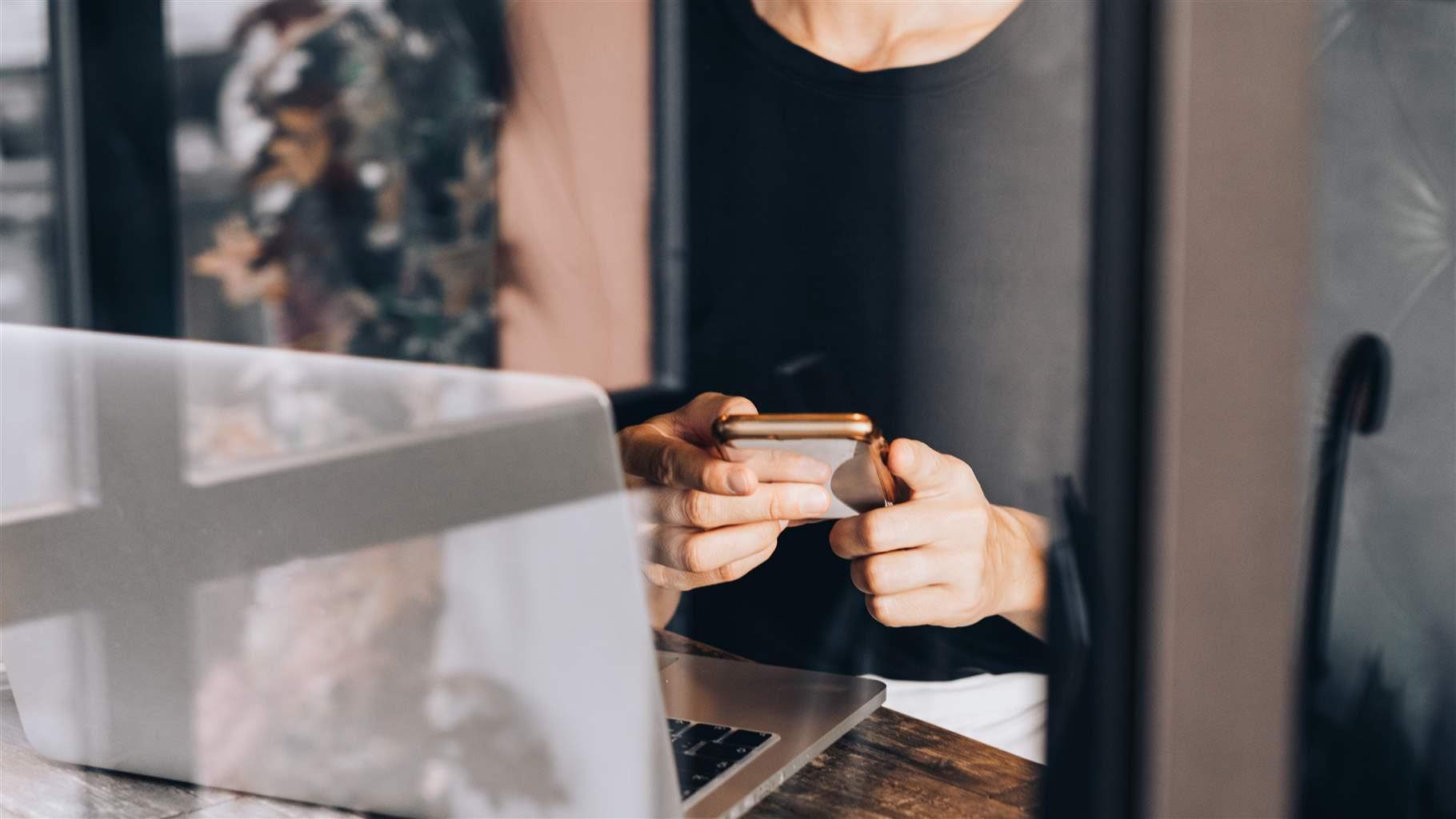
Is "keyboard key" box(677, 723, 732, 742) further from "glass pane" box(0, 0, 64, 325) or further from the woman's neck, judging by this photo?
"glass pane" box(0, 0, 64, 325)

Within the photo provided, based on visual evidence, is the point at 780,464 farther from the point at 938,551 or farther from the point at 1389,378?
the point at 1389,378

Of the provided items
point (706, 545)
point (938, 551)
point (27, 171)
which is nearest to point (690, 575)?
point (706, 545)

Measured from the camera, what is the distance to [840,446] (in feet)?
1.68

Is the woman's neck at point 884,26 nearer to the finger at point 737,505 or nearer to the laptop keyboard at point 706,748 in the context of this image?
the finger at point 737,505

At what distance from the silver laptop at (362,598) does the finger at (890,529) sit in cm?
7

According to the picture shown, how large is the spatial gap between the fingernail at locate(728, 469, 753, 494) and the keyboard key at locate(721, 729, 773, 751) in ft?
0.40

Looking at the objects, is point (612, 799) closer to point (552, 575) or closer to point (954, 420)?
point (552, 575)

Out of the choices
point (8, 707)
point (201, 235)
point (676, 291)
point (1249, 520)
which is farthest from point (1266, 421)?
point (8, 707)

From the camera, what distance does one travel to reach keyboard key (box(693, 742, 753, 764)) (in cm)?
54

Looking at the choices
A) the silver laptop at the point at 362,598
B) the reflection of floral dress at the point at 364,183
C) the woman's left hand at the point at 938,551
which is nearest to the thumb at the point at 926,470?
the woman's left hand at the point at 938,551

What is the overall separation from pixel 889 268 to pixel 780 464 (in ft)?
0.35

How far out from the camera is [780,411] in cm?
52

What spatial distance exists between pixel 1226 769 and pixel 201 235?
0.61m

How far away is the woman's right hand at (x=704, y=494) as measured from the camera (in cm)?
Answer: 52
